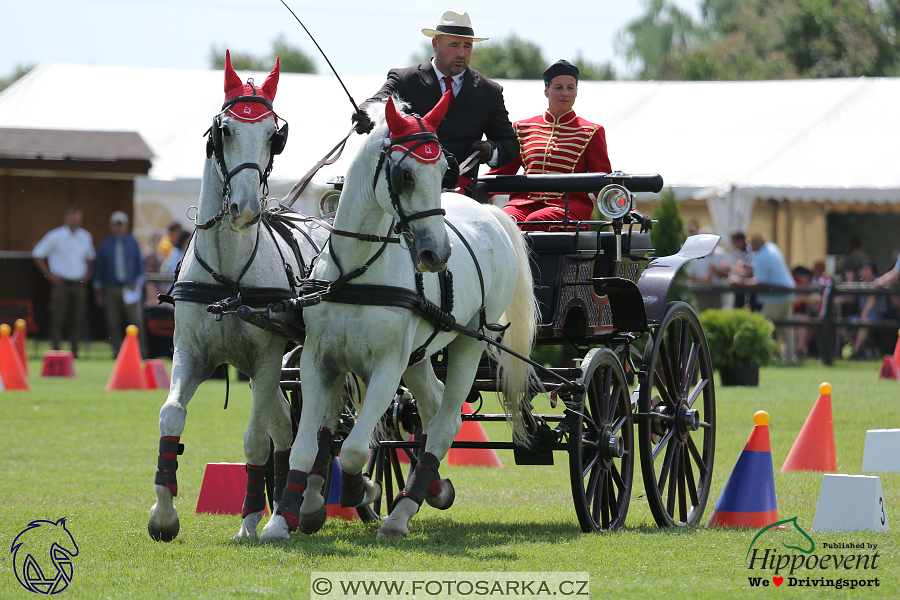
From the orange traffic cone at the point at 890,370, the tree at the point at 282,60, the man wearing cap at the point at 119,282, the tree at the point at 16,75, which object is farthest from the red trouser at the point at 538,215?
the tree at the point at 16,75

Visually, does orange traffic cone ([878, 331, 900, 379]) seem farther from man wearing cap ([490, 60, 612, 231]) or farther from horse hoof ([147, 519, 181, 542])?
horse hoof ([147, 519, 181, 542])

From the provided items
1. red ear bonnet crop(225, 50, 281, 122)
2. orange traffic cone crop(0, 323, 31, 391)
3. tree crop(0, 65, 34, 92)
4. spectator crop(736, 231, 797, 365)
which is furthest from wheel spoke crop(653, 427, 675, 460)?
tree crop(0, 65, 34, 92)

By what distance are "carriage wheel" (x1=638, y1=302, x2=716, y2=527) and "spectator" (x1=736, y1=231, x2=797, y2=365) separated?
11560mm

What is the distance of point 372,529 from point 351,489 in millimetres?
747

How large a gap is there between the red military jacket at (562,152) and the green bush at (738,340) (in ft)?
25.0

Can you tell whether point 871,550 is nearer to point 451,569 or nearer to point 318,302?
point 451,569

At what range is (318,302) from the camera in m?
5.49

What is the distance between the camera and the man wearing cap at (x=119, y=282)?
18938 mm

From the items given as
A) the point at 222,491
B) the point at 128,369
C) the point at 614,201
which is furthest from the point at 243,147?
the point at 128,369

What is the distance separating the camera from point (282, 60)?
71938 millimetres

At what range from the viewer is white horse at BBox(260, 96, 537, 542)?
5.28 m

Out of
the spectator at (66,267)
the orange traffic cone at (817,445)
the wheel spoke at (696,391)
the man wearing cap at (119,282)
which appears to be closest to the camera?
the wheel spoke at (696,391)

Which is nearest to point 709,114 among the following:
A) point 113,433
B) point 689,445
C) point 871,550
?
point 113,433

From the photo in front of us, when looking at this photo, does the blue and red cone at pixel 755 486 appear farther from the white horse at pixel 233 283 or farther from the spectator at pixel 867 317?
the spectator at pixel 867 317
